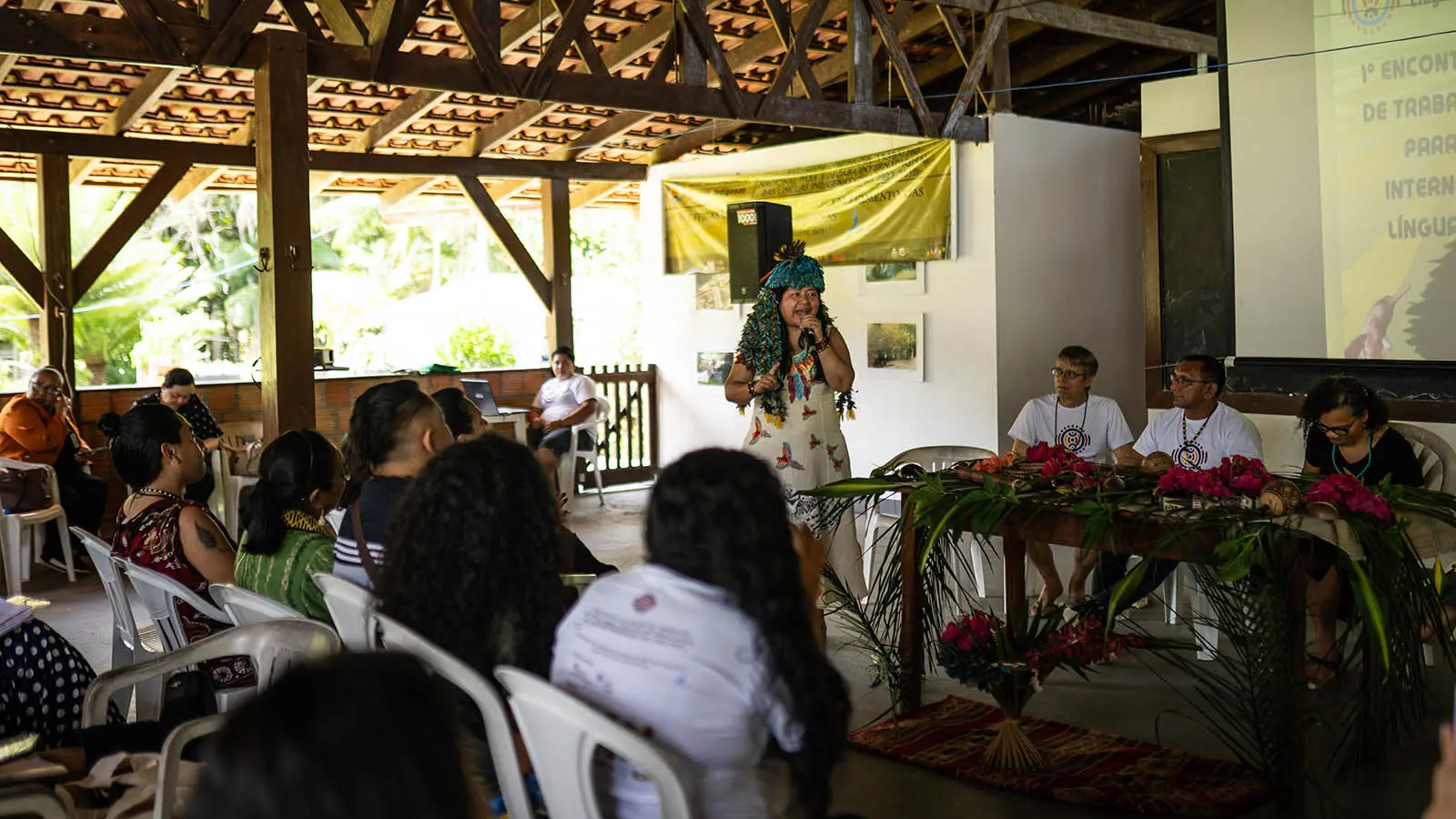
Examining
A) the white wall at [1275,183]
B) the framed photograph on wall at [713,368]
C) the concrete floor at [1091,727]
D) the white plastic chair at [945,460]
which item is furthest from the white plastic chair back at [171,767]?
the framed photograph on wall at [713,368]

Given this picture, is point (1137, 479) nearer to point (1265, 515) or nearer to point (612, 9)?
point (1265, 515)

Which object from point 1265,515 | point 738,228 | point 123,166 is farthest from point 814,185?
point 1265,515

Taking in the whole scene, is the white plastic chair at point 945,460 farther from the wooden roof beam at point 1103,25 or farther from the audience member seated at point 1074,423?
the wooden roof beam at point 1103,25

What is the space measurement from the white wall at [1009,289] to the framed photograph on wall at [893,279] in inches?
2.3

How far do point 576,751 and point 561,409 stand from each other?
7197mm

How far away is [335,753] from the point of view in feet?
3.27

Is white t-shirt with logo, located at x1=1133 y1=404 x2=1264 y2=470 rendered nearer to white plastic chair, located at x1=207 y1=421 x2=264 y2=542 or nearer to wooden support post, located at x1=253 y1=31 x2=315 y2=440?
wooden support post, located at x1=253 y1=31 x2=315 y2=440

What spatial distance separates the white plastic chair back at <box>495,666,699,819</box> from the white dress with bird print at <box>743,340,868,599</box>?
2668mm

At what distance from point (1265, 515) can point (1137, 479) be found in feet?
2.06

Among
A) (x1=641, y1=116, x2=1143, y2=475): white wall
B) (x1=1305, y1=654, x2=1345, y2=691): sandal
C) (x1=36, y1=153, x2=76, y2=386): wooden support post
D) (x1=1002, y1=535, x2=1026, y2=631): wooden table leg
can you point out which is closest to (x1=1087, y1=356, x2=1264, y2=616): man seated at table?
(x1=1002, y1=535, x2=1026, y2=631): wooden table leg

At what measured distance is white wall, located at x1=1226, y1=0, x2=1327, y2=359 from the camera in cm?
648

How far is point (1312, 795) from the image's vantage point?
336 cm

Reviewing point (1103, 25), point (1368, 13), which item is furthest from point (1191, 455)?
point (1103, 25)

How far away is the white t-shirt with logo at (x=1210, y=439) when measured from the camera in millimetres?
4867
